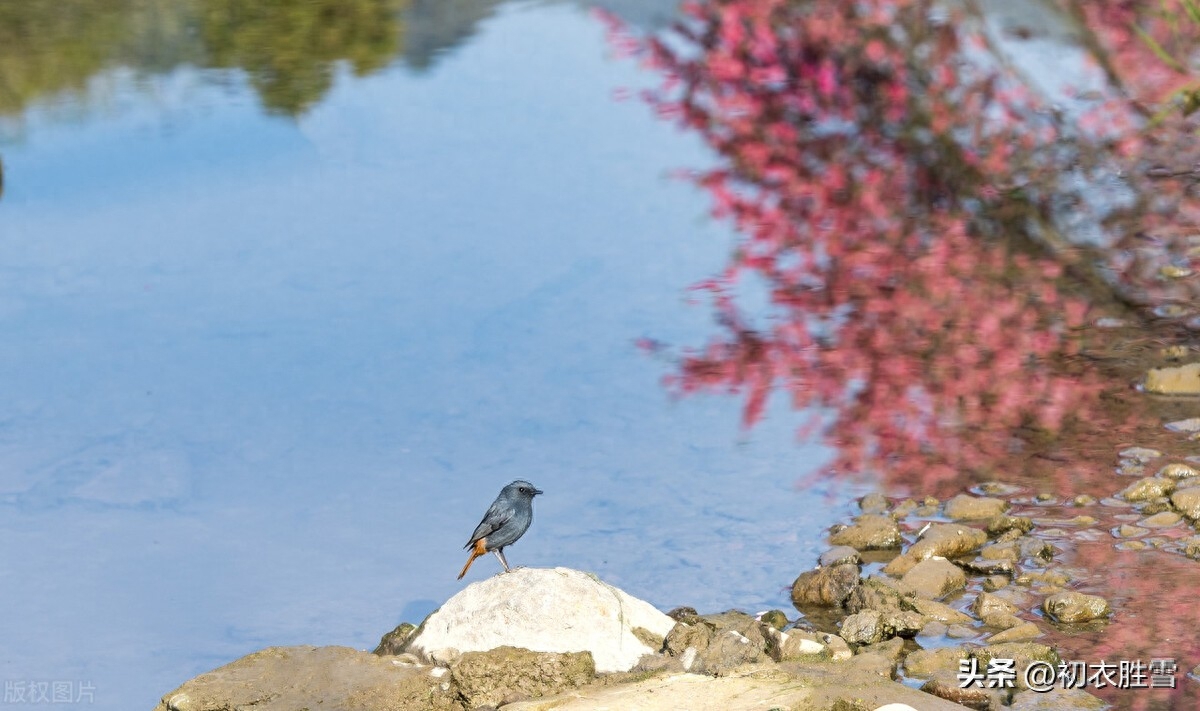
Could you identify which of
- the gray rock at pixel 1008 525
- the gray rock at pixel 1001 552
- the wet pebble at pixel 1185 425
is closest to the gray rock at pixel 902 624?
the gray rock at pixel 1001 552

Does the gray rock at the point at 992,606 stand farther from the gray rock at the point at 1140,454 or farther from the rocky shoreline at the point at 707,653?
the gray rock at the point at 1140,454

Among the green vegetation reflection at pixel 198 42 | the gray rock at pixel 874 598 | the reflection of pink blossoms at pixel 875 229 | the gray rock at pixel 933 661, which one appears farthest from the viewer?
the green vegetation reflection at pixel 198 42

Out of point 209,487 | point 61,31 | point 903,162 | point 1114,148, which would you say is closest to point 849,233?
point 903,162

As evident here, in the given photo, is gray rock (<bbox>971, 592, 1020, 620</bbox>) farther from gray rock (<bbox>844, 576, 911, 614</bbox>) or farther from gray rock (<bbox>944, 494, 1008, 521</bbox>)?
gray rock (<bbox>944, 494, 1008, 521</bbox>)

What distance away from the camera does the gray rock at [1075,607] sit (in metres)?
6.90

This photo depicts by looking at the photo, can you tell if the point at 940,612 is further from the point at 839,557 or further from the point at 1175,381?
the point at 1175,381

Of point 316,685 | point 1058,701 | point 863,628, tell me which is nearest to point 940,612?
point 863,628

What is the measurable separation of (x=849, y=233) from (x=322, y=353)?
346 cm

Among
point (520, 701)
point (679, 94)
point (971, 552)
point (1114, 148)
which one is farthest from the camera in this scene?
point (679, 94)

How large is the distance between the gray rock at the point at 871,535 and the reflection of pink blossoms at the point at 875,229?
0.67 metres

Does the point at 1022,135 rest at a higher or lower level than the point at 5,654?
higher

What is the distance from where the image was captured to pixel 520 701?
6.27 meters

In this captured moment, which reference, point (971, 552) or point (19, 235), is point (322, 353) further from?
point (971, 552)

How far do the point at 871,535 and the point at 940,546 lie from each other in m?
0.35
